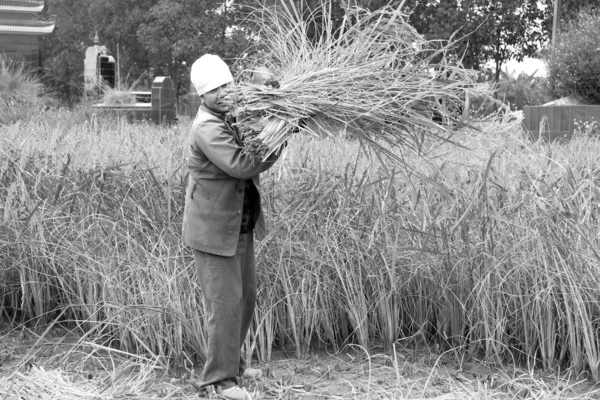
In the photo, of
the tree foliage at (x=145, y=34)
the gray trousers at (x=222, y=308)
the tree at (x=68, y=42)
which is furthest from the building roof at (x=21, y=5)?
the gray trousers at (x=222, y=308)

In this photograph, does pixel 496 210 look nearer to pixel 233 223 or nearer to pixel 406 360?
pixel 406 360

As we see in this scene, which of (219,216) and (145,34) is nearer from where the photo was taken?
(219,216)

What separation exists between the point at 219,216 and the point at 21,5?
33.1m

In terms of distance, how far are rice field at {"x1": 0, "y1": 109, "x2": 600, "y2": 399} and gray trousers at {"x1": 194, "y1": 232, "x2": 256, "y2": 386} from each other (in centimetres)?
20

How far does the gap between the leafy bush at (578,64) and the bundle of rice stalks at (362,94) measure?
8.52 m

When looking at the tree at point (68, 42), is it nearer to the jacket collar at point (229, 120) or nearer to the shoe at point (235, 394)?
the jacket collar at point (229, 120)

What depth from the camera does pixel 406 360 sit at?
176 inches

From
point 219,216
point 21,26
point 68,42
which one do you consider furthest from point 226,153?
point 68,42

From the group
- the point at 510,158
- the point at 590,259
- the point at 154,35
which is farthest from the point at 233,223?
the point at 154,35

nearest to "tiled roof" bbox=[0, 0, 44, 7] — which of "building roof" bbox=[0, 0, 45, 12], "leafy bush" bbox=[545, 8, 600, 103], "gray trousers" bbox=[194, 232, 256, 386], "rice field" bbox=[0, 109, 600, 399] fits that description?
"building roof" bbox=[0, 0, 45, 12]

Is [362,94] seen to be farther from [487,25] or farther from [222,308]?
[487,25]

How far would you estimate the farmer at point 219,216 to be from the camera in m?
3.75

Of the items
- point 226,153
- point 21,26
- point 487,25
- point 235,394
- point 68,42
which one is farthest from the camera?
point 68,42

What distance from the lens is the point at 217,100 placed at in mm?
3785
